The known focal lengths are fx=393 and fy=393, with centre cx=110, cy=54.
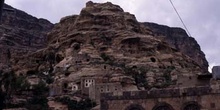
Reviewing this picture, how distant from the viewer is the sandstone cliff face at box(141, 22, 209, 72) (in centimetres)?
14066

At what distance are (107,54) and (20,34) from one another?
53.8 metres

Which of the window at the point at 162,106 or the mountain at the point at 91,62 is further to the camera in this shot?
the mountain at the point at 91,62

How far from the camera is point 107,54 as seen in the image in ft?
240

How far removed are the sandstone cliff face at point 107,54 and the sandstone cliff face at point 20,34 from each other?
13.0 m

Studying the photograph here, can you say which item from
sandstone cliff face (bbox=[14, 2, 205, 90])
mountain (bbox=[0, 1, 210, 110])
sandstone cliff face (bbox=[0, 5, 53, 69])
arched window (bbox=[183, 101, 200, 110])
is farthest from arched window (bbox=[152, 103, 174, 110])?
sandstone cliff face (bbox=[0, 5, 53, 69])

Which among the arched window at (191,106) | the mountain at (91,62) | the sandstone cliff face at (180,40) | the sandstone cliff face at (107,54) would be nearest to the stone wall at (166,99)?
the arched window at (191,106)

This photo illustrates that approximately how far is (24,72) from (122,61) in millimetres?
18742

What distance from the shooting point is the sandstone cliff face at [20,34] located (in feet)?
333

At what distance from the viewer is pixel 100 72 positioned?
196ft

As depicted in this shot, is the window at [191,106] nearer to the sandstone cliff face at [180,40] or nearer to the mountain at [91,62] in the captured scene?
the mountain at [91,62]

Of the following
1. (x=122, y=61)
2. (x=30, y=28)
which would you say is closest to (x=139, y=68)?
(x=122, y=61)

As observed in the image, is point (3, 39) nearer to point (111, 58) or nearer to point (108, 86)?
point (111, 58)

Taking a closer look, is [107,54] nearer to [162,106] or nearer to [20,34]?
[162,106]

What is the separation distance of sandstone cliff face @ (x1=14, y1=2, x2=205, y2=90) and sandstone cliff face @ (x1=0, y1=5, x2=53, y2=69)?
1304cm
